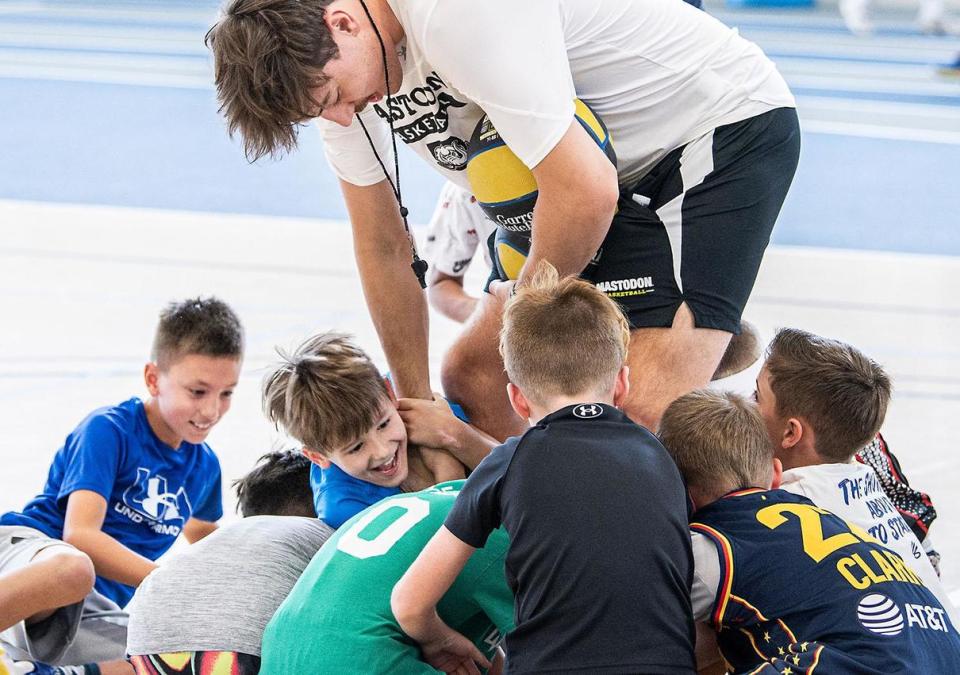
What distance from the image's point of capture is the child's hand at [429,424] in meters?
2.87

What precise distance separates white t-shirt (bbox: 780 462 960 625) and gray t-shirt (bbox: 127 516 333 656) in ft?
3.39

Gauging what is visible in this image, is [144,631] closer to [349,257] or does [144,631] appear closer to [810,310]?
[810,310]

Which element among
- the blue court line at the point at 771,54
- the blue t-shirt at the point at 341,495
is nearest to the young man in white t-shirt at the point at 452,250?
the blue t-shirt at the point at 341,495

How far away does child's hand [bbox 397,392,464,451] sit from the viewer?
2869 millimetres

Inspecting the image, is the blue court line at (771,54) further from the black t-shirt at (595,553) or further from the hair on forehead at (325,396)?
the black t-shirt at (595,553)

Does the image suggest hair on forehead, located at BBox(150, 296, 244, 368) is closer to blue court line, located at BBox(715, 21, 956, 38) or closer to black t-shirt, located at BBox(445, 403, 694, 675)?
black t-shirt, located at BBox(445, 403, 694, 675)

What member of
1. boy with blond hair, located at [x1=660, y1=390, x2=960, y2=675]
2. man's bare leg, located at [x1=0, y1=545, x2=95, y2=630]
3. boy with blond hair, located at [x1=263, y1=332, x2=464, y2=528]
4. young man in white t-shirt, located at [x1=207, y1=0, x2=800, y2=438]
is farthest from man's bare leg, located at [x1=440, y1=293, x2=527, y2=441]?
man's bare leg, located at [x1=0, y1=545, x2=95, y2=630]

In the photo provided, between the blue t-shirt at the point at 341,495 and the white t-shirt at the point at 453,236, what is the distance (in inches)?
55.2

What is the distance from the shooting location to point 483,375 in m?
3.08

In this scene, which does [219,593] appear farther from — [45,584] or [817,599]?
[817,599]

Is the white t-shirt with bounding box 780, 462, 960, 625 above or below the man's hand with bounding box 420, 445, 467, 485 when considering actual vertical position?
below

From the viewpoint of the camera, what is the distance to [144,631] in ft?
7.98

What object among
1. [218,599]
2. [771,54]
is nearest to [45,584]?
[218,599]

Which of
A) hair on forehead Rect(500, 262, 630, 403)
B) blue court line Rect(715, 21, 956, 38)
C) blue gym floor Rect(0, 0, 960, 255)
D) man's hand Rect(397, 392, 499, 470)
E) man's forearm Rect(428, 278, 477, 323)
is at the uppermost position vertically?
hair on forehead Rect(500, 262, 630, 403)
